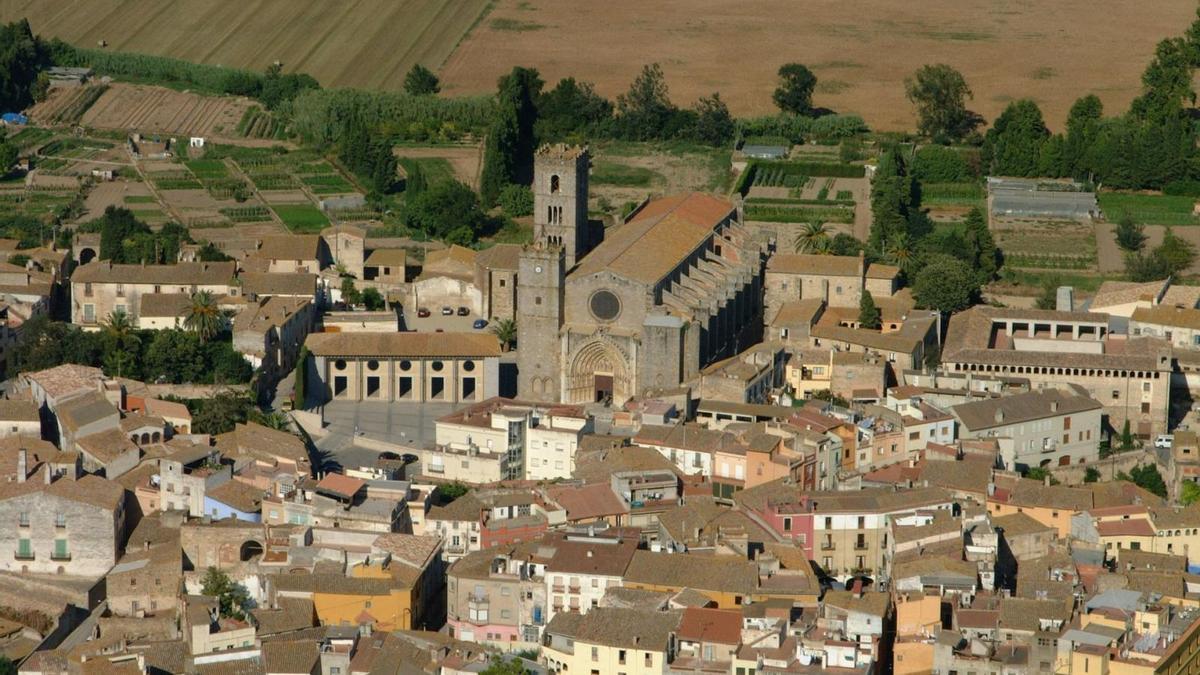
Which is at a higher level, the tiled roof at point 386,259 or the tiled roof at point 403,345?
the tiled roof at point 386,259

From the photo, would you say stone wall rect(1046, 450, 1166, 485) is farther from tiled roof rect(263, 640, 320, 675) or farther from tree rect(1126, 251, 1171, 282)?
tiled roof rect(263, 640, 320, 675)

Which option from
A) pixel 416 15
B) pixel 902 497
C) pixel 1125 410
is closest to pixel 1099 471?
pixel 1125 410

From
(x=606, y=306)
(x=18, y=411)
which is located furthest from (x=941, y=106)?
(x=18, y=411)

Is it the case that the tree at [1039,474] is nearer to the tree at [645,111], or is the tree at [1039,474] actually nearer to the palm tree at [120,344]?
the palm tree at [120,344]

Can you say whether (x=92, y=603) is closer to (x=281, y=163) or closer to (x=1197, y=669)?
(x=1197, y=669)

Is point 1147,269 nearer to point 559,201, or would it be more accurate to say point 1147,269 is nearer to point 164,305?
point 559,201

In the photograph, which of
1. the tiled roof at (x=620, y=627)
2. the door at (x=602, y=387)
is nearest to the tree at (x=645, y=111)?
the door at (x=602, y=387)
